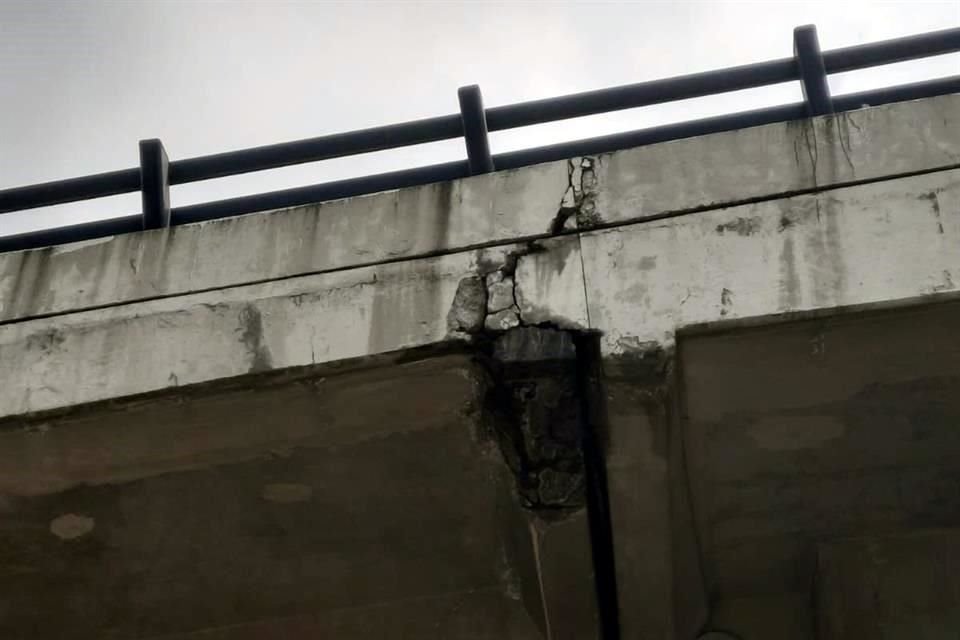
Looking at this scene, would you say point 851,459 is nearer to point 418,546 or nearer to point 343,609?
point 418,546

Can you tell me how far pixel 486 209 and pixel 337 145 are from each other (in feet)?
2.38

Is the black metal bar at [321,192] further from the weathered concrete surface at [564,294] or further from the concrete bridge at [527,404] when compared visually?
the weathered concrete surface at [564,294]

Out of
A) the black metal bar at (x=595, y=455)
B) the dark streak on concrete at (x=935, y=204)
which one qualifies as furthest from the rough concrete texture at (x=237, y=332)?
the dark streak on concrete at (x=935, y=204)

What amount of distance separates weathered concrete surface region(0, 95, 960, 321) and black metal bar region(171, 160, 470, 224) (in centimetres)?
23

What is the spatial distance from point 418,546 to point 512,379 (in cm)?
85

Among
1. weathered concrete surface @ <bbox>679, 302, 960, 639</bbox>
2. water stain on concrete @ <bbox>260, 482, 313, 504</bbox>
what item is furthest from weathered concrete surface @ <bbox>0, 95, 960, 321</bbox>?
water stain on concrete @ <bbox>260, 482, 313, 504</bbox>

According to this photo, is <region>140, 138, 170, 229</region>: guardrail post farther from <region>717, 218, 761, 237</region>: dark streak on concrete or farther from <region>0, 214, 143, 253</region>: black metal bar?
<region>717, 218, 761, 237</region>: dark streak on concrete

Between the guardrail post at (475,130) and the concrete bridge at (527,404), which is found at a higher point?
the guardrail post at (475,130)

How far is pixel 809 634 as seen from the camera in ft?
14.0

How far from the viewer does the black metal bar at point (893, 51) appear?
4.26 meters

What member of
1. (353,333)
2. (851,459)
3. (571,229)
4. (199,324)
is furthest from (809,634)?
(199,324)

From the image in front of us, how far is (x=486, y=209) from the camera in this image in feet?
13.4

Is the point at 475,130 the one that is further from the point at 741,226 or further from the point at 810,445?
the point at 810,445

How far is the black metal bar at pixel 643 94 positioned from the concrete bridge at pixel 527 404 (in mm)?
338
